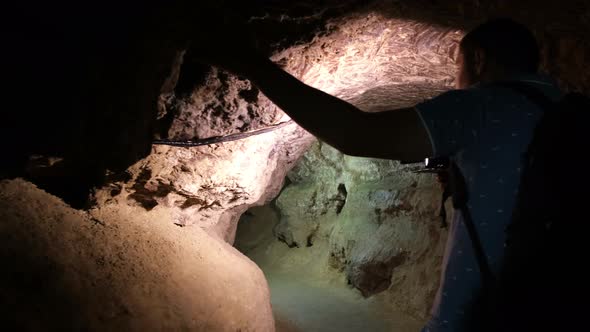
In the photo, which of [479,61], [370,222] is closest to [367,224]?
[370,222]

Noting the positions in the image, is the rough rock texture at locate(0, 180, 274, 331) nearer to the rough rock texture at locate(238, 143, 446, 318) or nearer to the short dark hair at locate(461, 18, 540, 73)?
the short dark hair at locate(461, 18, 540, 73)

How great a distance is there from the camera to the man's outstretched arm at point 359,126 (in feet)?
3.96

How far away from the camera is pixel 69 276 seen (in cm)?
229

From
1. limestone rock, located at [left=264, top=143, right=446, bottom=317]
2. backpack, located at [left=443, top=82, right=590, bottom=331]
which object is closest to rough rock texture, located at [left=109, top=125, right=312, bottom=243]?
backpack, located at [left=443, top=82, right=590, bottom=331]

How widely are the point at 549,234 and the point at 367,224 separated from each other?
8.32 m

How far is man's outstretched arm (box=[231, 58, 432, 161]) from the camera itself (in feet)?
3.96

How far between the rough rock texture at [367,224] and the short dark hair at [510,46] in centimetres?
609

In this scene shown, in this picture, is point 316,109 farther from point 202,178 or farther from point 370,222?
point 370,222

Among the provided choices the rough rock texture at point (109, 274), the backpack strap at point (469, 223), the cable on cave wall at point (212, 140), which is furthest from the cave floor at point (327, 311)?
the backpack strap at point (469, 223)

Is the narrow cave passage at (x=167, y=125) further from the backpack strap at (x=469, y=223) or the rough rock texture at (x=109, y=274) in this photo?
the backpack strap at (x=469, y=223)

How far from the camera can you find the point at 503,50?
1.34m

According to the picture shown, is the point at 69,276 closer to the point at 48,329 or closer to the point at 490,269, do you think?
the point at 48,329

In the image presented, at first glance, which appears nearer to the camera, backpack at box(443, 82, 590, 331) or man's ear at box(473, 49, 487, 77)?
backpack at box(443, 82, 590, 331)

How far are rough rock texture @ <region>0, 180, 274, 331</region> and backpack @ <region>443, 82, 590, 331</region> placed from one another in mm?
2093
